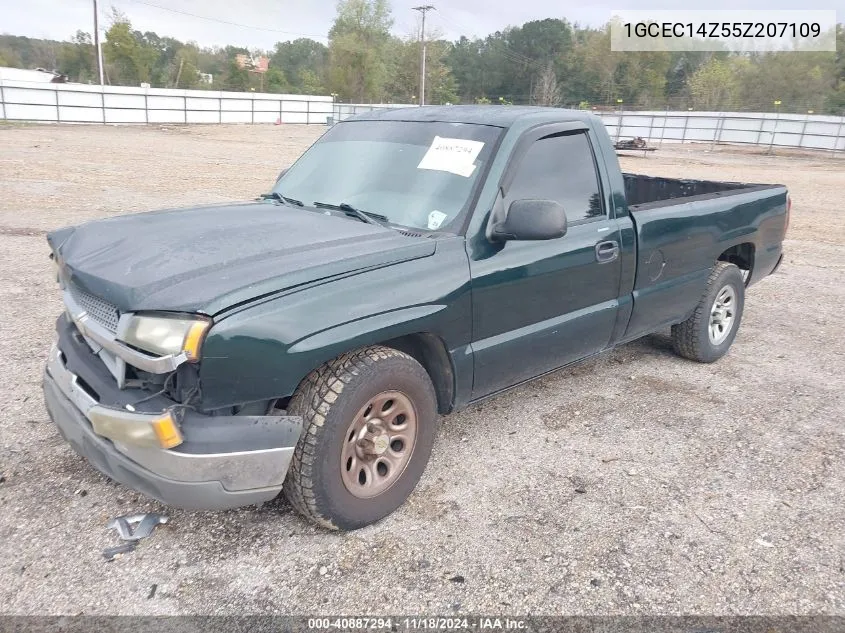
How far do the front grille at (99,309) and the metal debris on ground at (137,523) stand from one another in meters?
0.89

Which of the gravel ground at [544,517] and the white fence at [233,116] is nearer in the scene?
the gravel ground at [544,517]

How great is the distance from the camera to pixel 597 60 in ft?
246

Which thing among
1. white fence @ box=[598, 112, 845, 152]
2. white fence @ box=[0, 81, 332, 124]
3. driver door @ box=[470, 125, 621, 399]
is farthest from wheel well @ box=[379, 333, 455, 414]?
white fence @ box=[0, 81, 332, 124]

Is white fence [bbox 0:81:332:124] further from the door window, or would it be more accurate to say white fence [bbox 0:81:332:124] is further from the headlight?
the headlight

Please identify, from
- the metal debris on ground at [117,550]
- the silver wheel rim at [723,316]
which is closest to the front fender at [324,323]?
the metal debris on ground at [117,550]

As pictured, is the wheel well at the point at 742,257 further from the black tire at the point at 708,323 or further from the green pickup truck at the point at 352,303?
Result: the green pickup truck at the point at 352,303

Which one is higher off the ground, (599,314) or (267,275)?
(267,275)

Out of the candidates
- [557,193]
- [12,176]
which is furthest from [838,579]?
[12,176]

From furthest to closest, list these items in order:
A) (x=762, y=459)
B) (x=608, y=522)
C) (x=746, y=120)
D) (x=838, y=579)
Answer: (x=746, y=120) → (x=762, y=459) → (x=608, y=522) → (x=838, y=579)

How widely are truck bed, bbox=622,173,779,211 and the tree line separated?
53878mm

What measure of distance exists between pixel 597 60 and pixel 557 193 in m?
79.0

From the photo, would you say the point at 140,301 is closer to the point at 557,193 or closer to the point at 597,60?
the point at 557,193

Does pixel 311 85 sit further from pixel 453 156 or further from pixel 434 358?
pixel 434 358

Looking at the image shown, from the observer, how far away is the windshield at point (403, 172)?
10.8 feet
